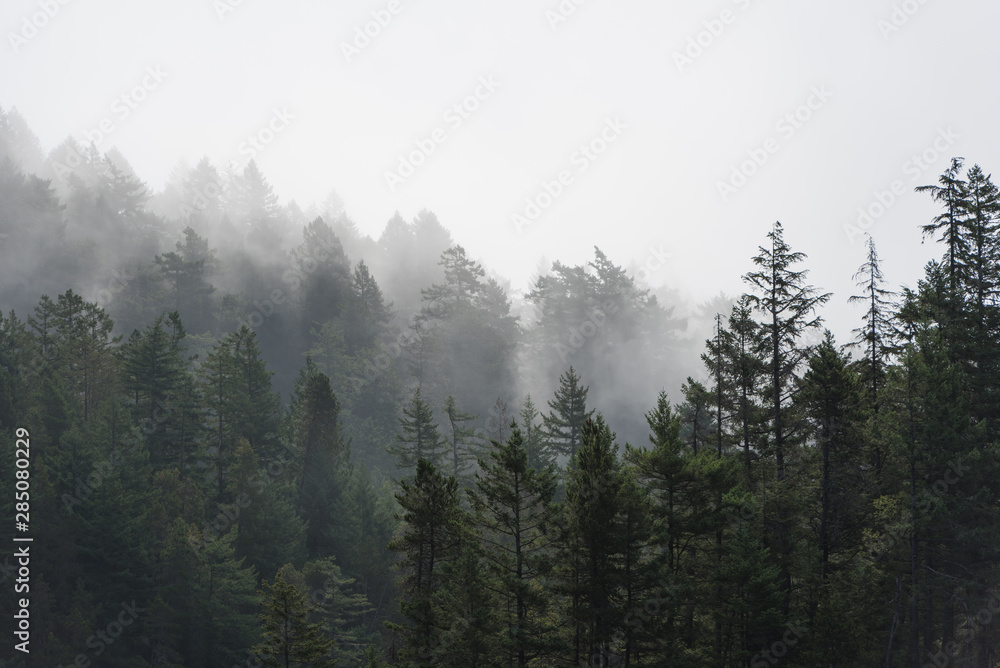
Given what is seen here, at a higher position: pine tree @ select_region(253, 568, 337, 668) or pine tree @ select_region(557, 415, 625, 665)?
pine tree @ select_region(557, 415, 625, 665)

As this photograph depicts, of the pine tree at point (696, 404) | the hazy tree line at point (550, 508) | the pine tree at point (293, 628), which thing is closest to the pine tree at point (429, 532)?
the hazy tree line at point (550, 508)

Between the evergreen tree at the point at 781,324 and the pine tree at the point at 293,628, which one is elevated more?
the evergreen tree at the point at 781,324

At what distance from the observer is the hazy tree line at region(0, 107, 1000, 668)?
894 inches

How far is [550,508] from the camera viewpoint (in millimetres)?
23188

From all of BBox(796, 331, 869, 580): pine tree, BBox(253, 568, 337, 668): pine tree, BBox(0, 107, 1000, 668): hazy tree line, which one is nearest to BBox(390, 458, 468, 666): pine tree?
BBox(0, 107, 1000, 668): hazy tree line

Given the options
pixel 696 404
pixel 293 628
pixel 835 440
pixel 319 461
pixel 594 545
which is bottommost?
pixel 293 628

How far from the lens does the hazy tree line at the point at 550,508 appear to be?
894 inches

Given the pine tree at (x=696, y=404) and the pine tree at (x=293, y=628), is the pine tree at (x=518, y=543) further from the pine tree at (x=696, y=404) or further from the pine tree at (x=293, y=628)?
the pine tree at (x=696, y=404)

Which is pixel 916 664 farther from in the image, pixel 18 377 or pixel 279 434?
pixel 18 377

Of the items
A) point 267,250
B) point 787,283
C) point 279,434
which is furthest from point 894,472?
point 267,250

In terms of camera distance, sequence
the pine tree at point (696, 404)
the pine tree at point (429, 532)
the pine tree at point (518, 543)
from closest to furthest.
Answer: the pine tree at point (518, 543) < the pine tree at point (429, 532) < the pine tree at point (696, 404)

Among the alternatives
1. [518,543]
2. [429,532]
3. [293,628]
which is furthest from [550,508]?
[293,628]

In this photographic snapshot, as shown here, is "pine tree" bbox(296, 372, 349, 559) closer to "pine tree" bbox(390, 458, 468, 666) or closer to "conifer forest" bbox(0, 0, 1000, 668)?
"conifer forest" bbox(0, 0, 1000, 668)

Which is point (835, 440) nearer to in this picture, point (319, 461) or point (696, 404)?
point (696, 404)
